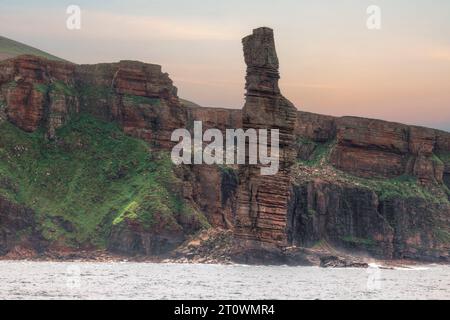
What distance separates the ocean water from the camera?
14038 cm

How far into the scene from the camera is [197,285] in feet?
527

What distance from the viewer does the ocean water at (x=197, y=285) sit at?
140375mm

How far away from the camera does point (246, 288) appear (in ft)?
514

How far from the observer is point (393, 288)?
559 ft
